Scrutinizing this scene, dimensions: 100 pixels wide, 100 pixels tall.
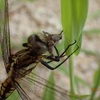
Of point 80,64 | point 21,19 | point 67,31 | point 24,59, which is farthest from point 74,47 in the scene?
point 21,19

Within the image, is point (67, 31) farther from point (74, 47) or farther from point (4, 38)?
point (4, 38)

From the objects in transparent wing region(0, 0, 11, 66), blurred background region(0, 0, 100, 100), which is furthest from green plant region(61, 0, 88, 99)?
blurred background region(0, 0, 100, 100)

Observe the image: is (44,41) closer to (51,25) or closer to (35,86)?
(35,86)

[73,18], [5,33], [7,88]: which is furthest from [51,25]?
[73,18]

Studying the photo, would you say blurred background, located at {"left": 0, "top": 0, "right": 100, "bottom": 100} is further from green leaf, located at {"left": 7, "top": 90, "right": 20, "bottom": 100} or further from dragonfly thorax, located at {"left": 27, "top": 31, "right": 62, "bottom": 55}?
dragonfly thorax, located at {"left": 27, "top": 31, "right": 62, "bottom": 55}

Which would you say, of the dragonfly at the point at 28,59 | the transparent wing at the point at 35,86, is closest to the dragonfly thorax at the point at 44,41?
the dragonfly at the point at 28,59

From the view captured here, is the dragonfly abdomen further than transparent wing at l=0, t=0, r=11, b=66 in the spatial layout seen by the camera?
Yes

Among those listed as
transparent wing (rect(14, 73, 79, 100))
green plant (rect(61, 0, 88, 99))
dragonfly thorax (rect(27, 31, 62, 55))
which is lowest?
transparent wing (rect(14, 73, 79, 100))
